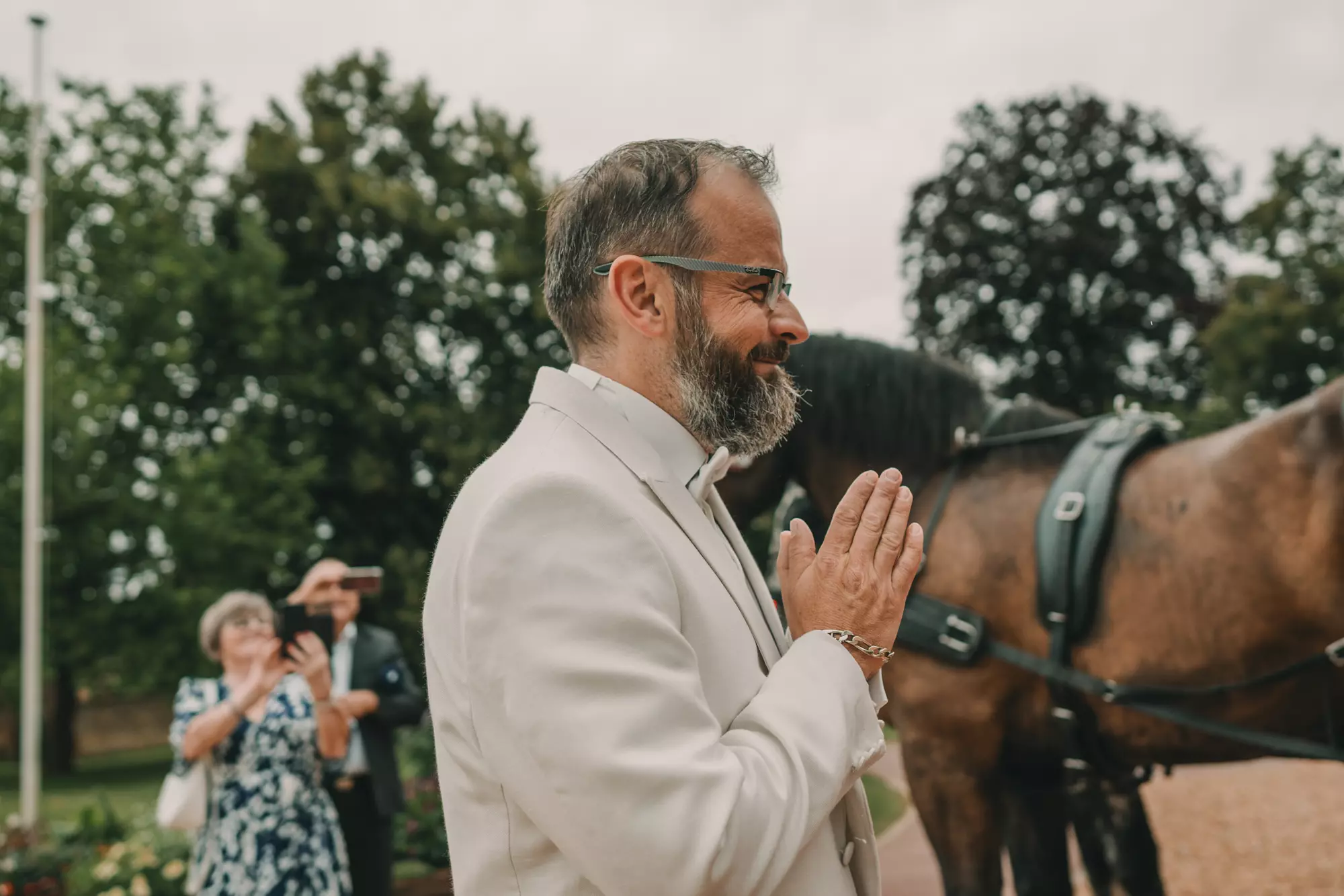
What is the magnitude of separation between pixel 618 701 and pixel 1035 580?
2.65m

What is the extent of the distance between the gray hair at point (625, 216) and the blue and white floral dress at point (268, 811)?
300 cm

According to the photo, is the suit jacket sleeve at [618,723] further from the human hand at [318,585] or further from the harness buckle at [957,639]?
the human hand at [318,585]

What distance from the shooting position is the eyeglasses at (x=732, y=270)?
1538 millimetres

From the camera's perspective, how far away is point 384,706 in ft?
15.6

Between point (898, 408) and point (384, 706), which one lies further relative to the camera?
point (384, 706)

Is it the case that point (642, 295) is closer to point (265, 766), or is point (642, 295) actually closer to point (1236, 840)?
point (265, 766)

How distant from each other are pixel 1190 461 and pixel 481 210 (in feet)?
61.8

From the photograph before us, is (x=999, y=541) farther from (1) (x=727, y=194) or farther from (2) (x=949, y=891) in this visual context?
(1) (x=727, y=194)

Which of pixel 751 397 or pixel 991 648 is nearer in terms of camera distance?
pixel 751 397

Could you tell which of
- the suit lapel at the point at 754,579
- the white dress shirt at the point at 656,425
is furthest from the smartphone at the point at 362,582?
the white dress shirt at the point at 656,425

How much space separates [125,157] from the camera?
69.1ft

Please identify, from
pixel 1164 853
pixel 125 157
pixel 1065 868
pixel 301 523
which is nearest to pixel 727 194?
pixel 1065 868

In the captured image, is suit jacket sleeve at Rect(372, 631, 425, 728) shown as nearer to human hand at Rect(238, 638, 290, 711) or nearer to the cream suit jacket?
human hand at Rect(238, 638, 290, 711)

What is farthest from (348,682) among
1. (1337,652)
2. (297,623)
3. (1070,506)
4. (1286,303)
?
(1286,303)
